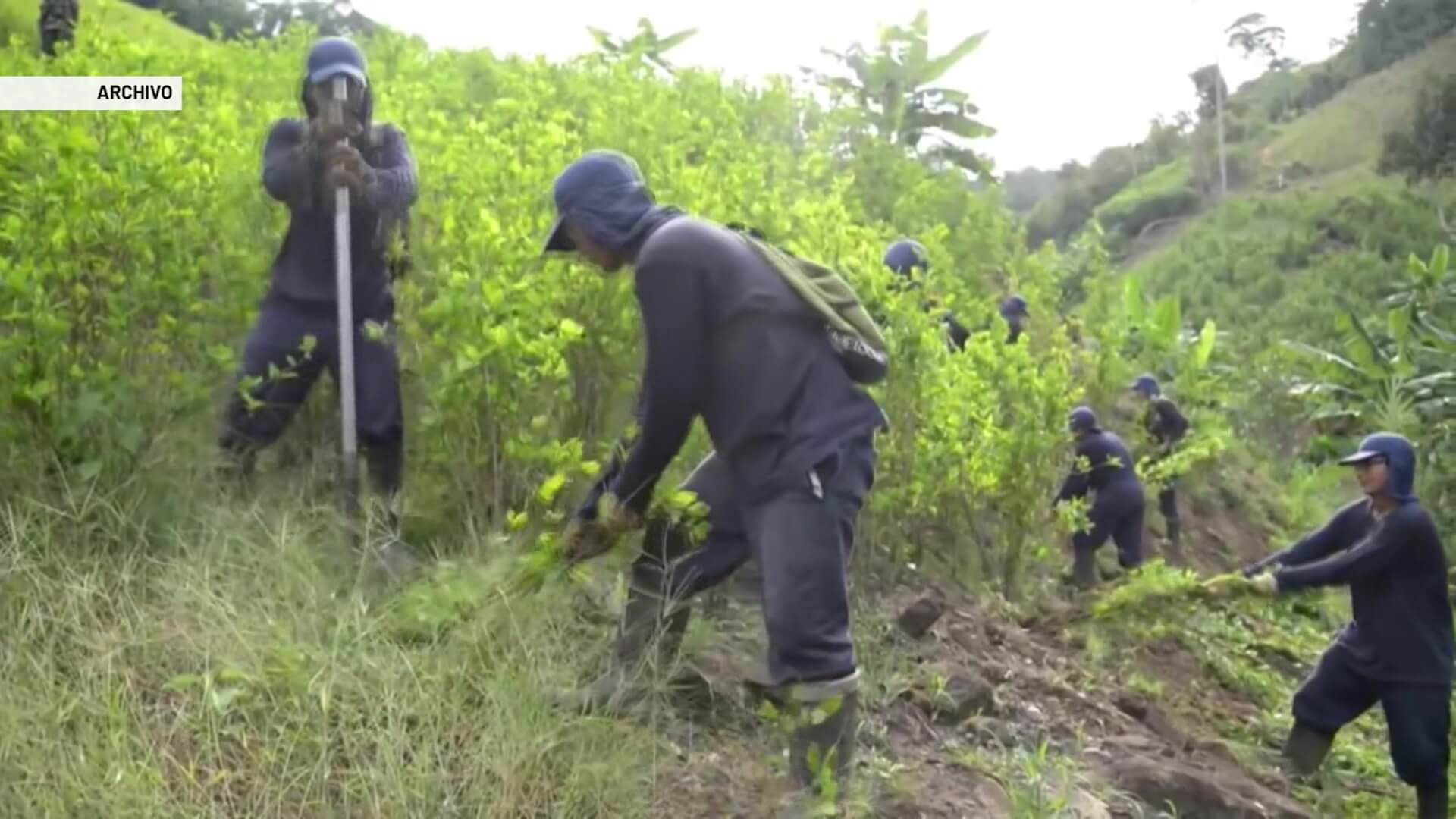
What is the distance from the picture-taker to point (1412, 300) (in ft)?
48.2

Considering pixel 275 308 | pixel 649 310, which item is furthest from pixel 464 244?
pixel 649 310

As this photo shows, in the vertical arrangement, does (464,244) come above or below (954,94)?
below

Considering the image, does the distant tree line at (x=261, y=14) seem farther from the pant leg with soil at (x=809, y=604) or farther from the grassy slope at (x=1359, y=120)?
the grassy slope at (x=1359, y=120)

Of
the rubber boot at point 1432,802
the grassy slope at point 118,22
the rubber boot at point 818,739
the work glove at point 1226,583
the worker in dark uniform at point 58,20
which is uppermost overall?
the grassy slope at point 118,22


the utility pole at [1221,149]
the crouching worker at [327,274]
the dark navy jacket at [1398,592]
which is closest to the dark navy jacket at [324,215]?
the crouching worker at [327,274]

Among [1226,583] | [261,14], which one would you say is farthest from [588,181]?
[261,14]

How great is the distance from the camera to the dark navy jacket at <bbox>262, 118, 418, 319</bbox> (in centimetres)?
A: 487

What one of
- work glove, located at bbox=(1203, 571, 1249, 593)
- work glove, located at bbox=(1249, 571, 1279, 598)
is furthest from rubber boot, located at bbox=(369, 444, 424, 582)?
work glove, located at bbox=(1249, 571, 1279, 598)

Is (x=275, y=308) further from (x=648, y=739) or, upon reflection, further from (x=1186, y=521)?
(x=1186, y=521)

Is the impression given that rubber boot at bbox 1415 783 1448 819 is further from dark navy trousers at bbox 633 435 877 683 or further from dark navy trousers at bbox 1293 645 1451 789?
dark navy trousers at bbox 633 435 877 683

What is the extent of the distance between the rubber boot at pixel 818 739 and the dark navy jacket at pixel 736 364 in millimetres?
522

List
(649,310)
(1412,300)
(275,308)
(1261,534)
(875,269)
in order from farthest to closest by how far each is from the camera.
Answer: (1412,300), (1261,534), (875,269), (275,308), (649,310)

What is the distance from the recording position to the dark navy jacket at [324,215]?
487 cm

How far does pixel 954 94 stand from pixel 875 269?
901 cm
